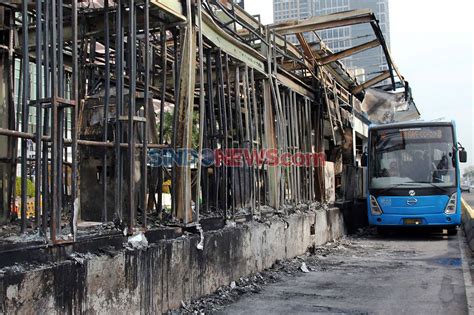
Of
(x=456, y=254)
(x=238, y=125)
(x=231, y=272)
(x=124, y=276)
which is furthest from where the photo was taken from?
(x=456, y=254)

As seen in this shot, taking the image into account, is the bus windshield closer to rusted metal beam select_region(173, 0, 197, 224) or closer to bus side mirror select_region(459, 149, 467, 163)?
bus side mirror select_region(459, 149, 467, 163)

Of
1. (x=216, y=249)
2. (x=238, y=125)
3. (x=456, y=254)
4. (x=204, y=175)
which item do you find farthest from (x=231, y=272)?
(x=456, y=254)

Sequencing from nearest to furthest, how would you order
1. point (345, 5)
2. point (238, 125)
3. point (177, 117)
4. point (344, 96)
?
1. point (177, 117)
2. point (238, 125)
3. point (344, 96)
4. point (345, 5)

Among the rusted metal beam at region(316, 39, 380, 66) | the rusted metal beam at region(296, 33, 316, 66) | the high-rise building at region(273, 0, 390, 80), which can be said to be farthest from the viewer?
the high-rise building at region(273, 0, 390, 80)

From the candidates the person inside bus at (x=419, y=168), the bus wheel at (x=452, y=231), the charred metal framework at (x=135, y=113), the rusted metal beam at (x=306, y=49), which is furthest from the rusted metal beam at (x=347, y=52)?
the bus wheel at (x=452, y=231)

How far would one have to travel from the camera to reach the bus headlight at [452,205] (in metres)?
12.1

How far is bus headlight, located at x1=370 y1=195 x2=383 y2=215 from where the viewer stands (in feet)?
41.7

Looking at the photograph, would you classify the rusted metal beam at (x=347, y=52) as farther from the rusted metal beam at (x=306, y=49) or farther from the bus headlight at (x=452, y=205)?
the bus headlight at (x=452, y=205)

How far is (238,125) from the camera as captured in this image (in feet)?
24.9

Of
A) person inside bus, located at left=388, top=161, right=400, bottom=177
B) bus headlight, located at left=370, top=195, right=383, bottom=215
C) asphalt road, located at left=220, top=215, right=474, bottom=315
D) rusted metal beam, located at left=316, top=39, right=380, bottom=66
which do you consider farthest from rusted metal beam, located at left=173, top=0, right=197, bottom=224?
person inside bus, located at left=388, top=161, right=400, bottom=177

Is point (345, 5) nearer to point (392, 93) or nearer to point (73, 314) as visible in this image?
point (392, 93)

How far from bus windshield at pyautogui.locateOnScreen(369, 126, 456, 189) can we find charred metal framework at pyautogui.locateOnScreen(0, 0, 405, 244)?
3.19m

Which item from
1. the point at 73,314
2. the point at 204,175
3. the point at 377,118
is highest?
the point at 377,118

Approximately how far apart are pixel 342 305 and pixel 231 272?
1.58 metres
